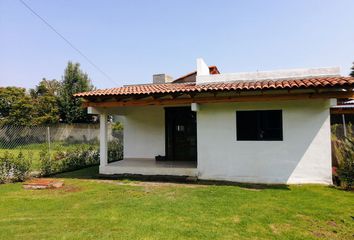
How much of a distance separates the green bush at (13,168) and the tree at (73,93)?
20045mm

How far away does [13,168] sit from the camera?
8.86m

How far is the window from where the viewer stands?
8367 mm

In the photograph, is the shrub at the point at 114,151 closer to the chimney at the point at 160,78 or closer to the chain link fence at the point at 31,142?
the chain link fence at the point at 31,142

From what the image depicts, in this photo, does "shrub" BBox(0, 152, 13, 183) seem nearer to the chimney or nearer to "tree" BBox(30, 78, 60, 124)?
the chimney

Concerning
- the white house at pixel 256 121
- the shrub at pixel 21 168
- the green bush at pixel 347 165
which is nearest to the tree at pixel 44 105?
the shrub at pixel 21 168

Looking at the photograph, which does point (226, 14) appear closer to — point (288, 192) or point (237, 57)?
point (237, 57)

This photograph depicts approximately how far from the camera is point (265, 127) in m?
8.48

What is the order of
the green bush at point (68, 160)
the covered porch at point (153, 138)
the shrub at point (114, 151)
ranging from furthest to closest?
the shrub at point (114, 151), the covered porch at point (153, 138), the green bush at point (68, 160)

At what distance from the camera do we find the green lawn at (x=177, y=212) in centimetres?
434

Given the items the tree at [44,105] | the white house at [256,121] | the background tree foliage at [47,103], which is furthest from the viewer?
the tree at [44,105]

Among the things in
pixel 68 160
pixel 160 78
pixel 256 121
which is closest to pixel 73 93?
pixel 160 78

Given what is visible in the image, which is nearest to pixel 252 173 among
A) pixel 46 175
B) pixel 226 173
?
pixel 226 173

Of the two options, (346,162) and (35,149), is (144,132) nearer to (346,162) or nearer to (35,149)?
(35,149)

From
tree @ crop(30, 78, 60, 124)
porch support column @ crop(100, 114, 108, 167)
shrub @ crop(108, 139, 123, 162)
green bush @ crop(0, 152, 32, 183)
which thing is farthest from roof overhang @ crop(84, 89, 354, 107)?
tree @ crop(30, 78, 60, 124)
